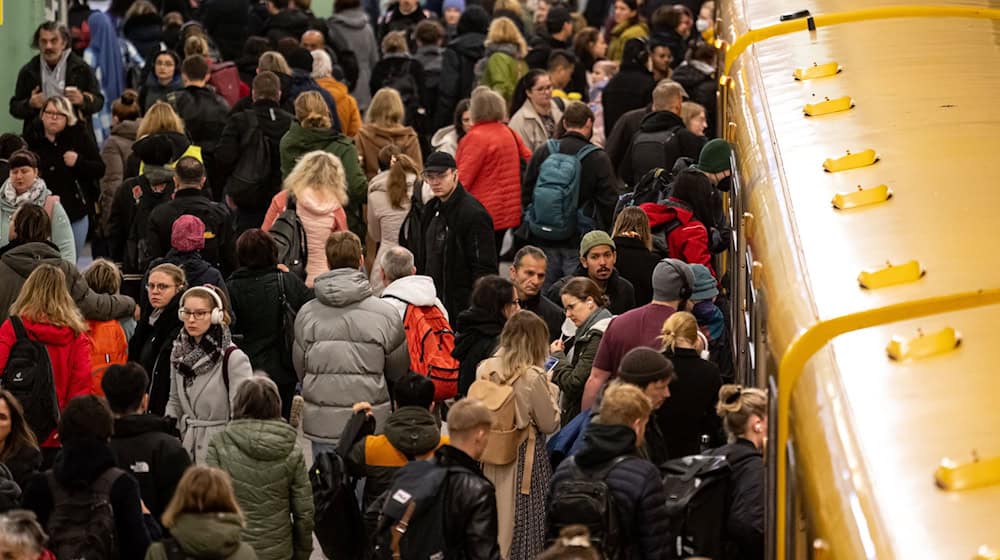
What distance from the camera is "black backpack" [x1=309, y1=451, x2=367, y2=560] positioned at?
25.3ft

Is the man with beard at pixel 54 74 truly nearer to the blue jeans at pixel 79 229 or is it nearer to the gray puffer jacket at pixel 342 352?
the blue jeans at pixel 79 229

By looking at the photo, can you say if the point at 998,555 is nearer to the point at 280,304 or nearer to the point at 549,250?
the point at 280,304

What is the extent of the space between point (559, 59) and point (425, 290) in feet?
19.6

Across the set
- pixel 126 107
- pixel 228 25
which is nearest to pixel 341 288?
pixel 126 107

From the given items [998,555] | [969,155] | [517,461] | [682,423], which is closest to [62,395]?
[517,461]

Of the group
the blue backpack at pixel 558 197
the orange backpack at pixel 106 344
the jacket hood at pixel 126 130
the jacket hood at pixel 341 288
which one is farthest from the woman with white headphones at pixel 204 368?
the jacket hood at pixel 126 130

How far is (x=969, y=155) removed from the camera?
482cm

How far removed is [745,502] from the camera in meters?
6.16

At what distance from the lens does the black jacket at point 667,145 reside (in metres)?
12.0

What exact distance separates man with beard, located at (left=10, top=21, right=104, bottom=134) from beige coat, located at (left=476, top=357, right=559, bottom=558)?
7.15 meters

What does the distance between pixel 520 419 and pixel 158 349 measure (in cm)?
232

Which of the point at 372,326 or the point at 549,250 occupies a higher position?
the point at 372,326

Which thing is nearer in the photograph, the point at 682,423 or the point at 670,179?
the point at 682,423

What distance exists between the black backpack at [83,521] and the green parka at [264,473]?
27.9 inches
